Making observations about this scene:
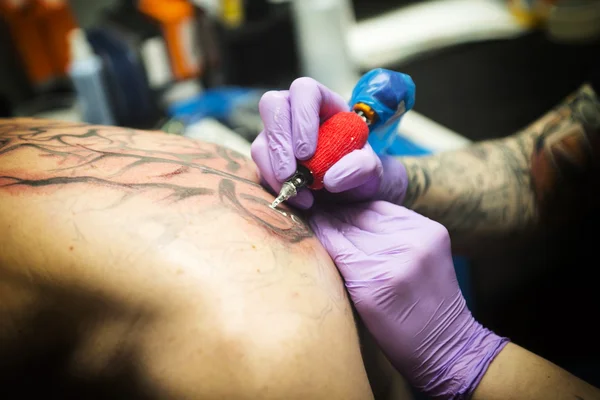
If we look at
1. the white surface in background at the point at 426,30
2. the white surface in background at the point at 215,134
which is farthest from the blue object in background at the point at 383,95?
the white surface in background at the point at 426,30

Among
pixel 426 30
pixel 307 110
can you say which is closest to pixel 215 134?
pixel 307 110

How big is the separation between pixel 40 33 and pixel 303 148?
1.72 metres

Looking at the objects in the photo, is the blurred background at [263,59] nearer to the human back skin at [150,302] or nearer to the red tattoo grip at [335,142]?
the red tattoo grip at [335,142]

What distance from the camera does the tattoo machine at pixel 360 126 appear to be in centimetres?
81

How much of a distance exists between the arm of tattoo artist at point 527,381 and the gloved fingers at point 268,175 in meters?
0.40

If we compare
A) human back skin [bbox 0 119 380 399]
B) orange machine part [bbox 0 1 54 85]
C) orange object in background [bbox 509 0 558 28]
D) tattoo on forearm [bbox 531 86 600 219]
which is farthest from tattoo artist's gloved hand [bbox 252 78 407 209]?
orange object in background [bbox 509 0 558 28]

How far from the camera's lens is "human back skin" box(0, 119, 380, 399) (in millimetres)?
604

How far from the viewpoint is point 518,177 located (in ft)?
3.81

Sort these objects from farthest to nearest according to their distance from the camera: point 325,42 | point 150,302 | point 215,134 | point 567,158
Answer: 1. point 325,42
2. point 215,134
3. point 567,158
4. point 150,302

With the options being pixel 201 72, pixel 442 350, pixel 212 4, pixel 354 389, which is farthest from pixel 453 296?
pixel 212 4

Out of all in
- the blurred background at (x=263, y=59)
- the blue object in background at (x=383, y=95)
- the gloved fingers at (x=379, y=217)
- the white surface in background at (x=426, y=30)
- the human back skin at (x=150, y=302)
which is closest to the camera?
the human back skin at (x=150, y=302)

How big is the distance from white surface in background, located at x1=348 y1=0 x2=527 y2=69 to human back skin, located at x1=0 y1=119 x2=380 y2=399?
1.60 m

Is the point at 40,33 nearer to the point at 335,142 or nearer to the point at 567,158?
the point at 335,142

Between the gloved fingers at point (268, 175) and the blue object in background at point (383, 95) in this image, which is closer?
the gloved fingers at point (268, 175)
